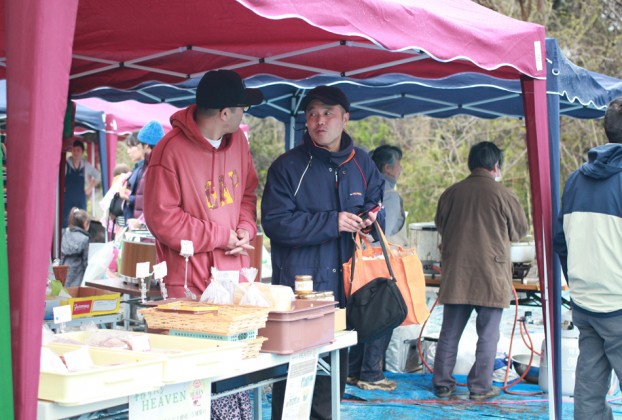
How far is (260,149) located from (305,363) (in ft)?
48.2

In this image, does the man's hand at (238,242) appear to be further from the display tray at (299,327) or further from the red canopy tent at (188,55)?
the red canopy tent at (188,55)

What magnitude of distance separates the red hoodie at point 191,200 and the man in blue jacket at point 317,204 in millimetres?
340

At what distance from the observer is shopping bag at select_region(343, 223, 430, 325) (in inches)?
153

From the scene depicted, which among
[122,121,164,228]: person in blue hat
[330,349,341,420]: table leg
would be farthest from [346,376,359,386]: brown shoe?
[330,349,341,420]: table leg

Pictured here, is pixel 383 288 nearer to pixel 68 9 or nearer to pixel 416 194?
pixel 68 9

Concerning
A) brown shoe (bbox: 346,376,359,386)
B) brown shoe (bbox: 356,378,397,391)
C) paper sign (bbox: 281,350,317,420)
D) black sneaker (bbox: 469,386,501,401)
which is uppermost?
paper sign (bbox: 281,350,317,420)

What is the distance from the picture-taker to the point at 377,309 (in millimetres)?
3791

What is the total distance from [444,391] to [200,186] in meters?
2.89

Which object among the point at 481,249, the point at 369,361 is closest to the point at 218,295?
the point at 481,249

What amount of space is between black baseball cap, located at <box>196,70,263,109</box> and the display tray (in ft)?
3.15

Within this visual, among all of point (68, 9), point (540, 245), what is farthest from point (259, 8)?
point (540, 245)

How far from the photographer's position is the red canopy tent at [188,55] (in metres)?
2.14

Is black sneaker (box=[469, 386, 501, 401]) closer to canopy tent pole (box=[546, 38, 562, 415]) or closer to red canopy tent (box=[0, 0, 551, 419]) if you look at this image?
canopy tent pole (box=[546, 38, 562, 415])

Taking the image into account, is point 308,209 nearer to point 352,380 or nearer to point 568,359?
point 352,380
